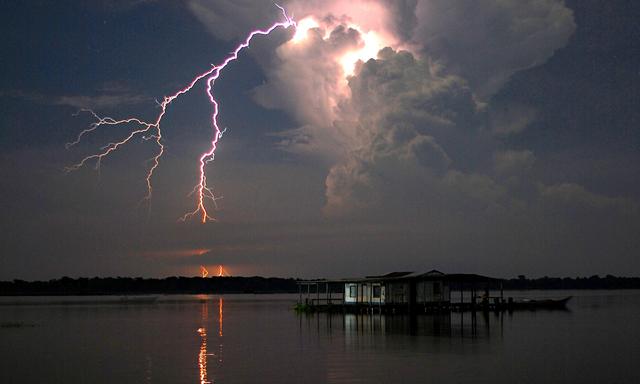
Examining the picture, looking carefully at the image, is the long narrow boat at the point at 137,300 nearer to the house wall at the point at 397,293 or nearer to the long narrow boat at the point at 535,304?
the long narrow boat at the point at 535,304

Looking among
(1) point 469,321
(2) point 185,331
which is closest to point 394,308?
(1) point 469,321

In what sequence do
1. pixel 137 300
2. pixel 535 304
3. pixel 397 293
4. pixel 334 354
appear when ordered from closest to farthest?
pixel 334 354 < pixel 397 293 < pixel 535 304 < pixel 137 300

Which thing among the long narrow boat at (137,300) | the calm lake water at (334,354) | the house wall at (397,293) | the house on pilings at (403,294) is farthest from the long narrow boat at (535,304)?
the long narrow boat at (137,300)

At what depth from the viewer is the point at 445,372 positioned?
84.4ft

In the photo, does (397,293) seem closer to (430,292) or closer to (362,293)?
(430,292)

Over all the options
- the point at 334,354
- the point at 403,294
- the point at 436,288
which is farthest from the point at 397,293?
the point at 334,354

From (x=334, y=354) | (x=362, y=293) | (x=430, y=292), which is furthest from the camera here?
(x=362, y=293)

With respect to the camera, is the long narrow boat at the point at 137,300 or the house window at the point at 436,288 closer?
the house window at the point at 436,288

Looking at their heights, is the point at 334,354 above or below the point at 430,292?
below

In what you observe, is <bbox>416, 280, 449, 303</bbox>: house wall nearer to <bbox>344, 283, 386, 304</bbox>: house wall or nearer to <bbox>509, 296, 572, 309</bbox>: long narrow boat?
<bbox>344, 283, 386, 304</bbox>: house wall

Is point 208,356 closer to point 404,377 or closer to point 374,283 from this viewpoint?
point 404,377

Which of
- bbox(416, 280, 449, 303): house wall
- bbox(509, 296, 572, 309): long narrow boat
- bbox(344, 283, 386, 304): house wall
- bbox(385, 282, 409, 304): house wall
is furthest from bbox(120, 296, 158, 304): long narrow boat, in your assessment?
bbox(416, 280, 449, 303): house wall

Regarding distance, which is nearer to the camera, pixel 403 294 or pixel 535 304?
pixel 403 294

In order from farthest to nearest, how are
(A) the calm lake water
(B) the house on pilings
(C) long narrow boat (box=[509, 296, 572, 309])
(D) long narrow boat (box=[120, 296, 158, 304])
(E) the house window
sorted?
(D) long narrow boat (box=[120, 296, 158, 304]) → (C) long narrow boat (box=[509, 296, 572, 309]) → (E) the house window → (B) the house on pilings → (A) the calm lake water
